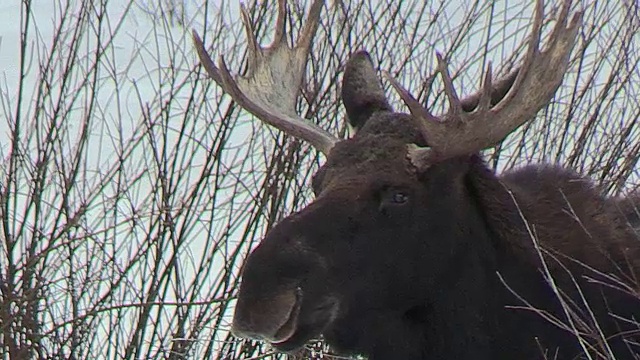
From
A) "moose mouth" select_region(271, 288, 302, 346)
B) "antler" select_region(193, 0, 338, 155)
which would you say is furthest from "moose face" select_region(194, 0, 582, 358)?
"antler" select_region(193, 0, 338, 155)

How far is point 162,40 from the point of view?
13078 mm

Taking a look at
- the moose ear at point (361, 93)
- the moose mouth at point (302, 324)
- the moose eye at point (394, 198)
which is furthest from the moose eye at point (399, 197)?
the moose ear at point (361, 93)

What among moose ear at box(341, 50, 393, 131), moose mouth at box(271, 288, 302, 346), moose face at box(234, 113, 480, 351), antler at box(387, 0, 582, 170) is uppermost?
moose ear at box(341, 50, 393, 131)

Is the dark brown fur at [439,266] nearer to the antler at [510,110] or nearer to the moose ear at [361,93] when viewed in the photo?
the antler at [510,110]

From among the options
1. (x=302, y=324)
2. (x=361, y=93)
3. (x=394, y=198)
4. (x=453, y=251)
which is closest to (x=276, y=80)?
(x=361, y=93)

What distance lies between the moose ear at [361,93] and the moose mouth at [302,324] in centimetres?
83

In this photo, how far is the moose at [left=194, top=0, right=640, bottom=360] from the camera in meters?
4.98

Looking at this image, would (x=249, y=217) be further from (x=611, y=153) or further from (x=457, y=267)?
(x=457, y=267)

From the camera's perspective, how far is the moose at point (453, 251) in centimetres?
498

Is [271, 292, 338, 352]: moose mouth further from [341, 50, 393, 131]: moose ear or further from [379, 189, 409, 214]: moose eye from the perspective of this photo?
[341, 50, 393, 131]: moose ear

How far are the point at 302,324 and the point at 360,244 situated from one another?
0.34 metres

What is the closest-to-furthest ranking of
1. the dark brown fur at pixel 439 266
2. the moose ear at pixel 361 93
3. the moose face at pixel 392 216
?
the moose face at pixel 392 216
the dark brown fur at pixel 439 266
the moose ear at pixel 361 93

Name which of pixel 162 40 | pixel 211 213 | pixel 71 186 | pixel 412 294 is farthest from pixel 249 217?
pixel 162 40

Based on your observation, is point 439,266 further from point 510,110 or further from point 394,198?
point 510,110
